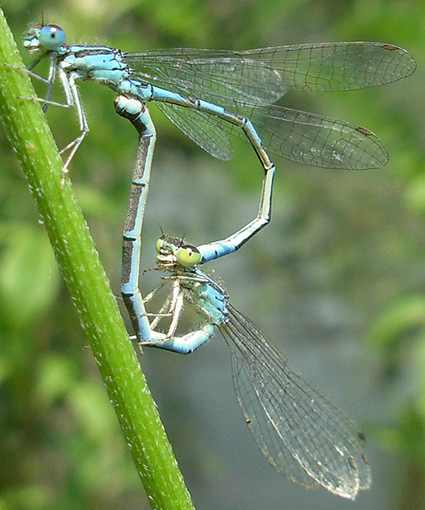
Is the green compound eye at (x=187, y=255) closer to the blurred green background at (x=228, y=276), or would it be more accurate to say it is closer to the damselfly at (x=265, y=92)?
the damselfly at (x=265, y=92)

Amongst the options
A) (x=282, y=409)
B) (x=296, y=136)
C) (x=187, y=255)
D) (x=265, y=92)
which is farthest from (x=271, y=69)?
(x=282, y=409)

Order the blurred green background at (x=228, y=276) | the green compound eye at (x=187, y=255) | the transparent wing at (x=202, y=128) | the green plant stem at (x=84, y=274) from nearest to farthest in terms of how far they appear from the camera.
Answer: the green plant stem at (x=84, y=274) < the green compound eye at (x=187, y=255) < the transparent wing at (x=202, y=128) < the blurred green background at (x=228, y=276)

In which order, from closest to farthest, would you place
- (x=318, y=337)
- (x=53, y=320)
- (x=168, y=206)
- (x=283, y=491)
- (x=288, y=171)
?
(x=53, y=320) → (x=288, y=171) → (x=168, y=206) → (x=318, y=337) → (x=283, y=491)

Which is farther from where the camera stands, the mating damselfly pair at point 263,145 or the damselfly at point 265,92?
the damselfly at point 265,92

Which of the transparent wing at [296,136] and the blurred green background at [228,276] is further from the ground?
the blurred green background at [228,276]

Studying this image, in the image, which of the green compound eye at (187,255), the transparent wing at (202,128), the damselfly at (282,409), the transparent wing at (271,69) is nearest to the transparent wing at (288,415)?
the damselfly at (282,409)

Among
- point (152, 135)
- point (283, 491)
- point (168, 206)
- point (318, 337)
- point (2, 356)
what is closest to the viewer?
point (152, 135)

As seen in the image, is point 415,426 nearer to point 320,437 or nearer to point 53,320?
point 320,437

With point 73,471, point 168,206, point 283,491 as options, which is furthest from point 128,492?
point 283,491
